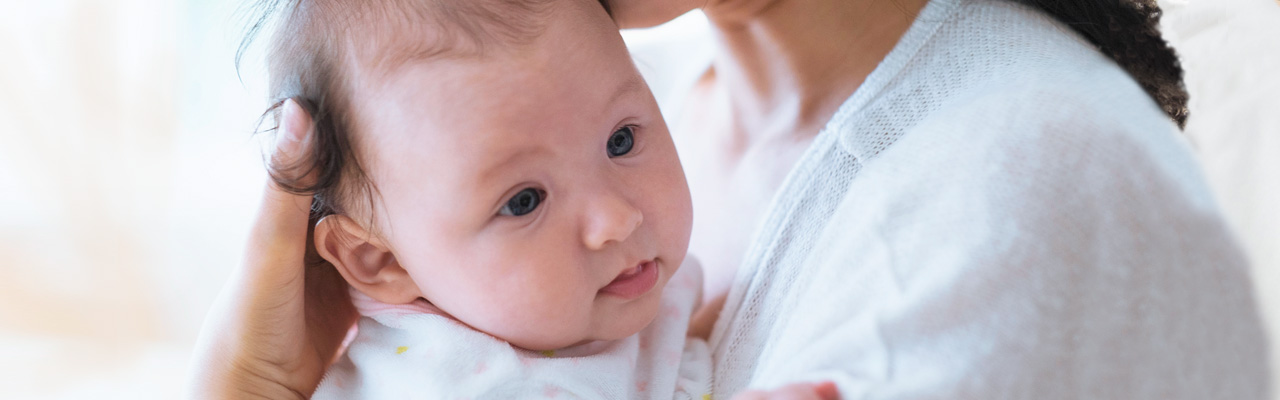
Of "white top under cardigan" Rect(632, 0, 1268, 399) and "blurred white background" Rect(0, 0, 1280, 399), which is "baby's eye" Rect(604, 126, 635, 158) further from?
"blurred white background" Rect(0, 0, 1280, 399)

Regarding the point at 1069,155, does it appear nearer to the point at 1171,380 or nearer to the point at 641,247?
the point at 1171,380

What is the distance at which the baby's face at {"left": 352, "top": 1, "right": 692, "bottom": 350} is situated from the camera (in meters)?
0.88

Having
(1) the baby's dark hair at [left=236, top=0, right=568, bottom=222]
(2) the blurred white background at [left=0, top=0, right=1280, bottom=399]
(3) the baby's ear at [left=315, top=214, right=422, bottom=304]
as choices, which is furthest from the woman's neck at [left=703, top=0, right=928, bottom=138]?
(2) the blurred white background at [left=0, top=0, right=1280, bottom=399]

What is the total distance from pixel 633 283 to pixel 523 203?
0.49ft

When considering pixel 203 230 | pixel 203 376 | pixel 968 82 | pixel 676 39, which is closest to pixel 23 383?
pixel 203 230

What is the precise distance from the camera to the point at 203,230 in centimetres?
216

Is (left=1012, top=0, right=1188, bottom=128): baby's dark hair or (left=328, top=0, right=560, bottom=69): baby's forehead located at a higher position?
(left=328, top=0, right=560, bottom=69): baby's forehead

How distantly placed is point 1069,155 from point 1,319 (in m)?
2.29

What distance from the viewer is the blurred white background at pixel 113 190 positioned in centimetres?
201

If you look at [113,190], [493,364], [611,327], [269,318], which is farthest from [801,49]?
[113,190]

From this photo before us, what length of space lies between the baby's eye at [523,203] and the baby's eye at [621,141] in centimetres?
9

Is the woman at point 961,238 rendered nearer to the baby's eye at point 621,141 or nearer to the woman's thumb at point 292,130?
the woman's thumb at point 292,130

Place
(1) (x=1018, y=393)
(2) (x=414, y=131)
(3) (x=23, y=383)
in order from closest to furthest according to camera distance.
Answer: (1) (x=1018, y=393) → (2) (x=414, y=131) → (3) (x=23, y=383)

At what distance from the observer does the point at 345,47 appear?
2.96 feet
